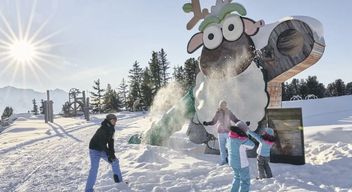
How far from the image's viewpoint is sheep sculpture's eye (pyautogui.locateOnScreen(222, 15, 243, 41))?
1102 centimetres

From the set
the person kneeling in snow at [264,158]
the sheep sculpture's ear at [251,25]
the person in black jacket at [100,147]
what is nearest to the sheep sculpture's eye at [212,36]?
the sheep sculpture's ear at [251,25]

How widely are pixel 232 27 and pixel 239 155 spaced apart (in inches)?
237

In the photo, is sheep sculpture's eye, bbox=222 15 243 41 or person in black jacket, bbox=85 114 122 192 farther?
sheep sculpture's eye, bbox=222 15 243 41

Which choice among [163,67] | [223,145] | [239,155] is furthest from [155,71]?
[239,155]

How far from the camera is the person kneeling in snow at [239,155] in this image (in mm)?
5980

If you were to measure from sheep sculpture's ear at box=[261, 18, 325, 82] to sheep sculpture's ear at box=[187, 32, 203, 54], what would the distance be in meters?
2.35

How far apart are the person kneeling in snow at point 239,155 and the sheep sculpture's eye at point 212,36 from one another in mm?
5920

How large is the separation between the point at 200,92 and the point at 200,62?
97cm

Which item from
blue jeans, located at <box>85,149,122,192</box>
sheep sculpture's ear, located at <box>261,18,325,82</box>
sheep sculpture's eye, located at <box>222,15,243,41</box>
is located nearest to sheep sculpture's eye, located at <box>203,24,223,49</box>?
sheep sculpture's eye, located at <box>222,15,243,41</box>

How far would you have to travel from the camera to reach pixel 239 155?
5996 mm

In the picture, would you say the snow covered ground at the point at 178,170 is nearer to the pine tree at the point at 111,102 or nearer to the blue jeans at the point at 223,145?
the blue jeans at the point at 223,145

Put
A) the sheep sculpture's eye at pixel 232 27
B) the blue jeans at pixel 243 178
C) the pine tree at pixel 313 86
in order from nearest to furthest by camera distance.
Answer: the blue jeans at pixel 243 178 < the sheep sculpture's eye at pixel 232 27 < the pine tree at pixel 313 86

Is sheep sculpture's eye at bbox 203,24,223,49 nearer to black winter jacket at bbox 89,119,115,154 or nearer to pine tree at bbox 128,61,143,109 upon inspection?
black winter jacket at bbox 89,119,115,154

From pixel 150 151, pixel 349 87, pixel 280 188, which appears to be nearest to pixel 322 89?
pixel 349 87
